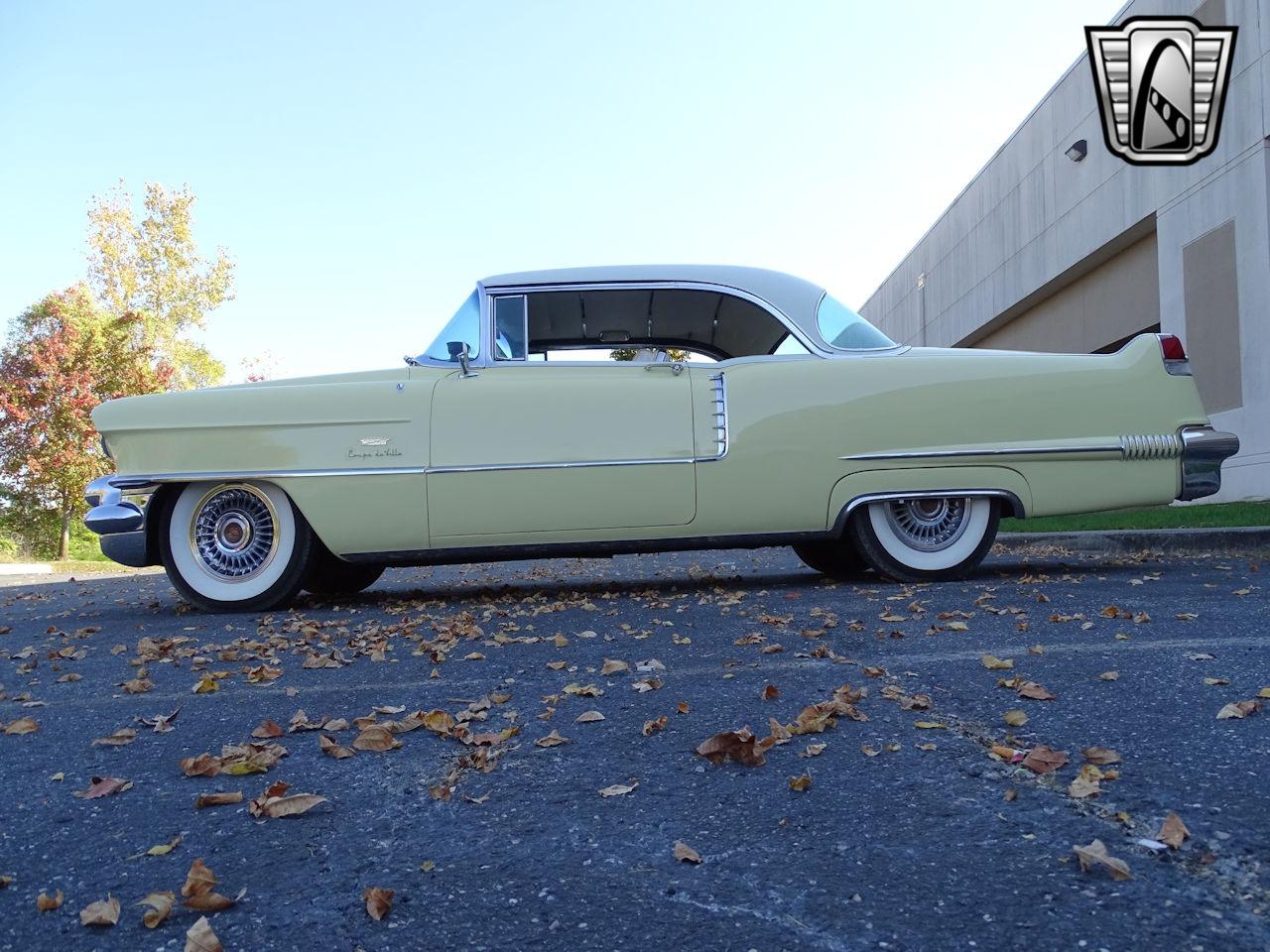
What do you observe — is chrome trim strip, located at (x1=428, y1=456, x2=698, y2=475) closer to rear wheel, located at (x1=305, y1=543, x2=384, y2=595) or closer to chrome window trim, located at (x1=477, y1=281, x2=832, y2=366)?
chrome window trim, located at (x1=477, y1=281, x2=832, y2=366)

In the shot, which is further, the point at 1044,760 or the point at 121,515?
the point at 121,515

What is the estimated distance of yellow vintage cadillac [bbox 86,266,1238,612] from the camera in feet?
15.7

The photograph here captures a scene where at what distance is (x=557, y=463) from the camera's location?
4.77 metres

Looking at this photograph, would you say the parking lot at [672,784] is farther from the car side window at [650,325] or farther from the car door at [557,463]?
the car side window at [650,325]

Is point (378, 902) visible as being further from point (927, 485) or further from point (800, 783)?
point (927, 485)

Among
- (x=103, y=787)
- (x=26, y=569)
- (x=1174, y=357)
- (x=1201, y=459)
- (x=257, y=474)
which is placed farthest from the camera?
(x=26, y=569)

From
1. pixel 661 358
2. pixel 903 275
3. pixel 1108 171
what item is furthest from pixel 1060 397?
pixel 903 275

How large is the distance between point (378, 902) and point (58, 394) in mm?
22149

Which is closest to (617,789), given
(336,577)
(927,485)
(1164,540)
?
(927,485)

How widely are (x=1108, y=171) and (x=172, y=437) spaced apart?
1640cm

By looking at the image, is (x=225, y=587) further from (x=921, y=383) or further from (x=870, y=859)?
(x=870, y=859)

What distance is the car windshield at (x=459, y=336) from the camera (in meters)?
5.03

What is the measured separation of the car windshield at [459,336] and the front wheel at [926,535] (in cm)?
221

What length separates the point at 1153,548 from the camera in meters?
7.14
